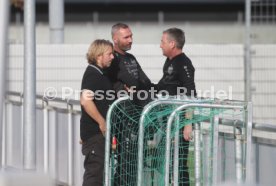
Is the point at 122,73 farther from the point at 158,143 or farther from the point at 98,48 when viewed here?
the point at 158,143

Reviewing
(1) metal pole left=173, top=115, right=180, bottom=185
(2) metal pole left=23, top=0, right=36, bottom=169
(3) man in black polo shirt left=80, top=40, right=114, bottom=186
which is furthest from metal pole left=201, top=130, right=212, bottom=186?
(2) metal pole left=23, top=0, right=36, bottom=169

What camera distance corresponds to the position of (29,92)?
7.92m

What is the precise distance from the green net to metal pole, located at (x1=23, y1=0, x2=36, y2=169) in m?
0.86

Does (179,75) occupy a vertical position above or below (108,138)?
above

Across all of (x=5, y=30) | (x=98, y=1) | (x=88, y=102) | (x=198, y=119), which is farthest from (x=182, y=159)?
(x=98, y=1)

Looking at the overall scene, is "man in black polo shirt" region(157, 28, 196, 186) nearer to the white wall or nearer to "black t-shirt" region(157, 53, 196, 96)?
"black t-shirt" region(157, 53, 196, 96)

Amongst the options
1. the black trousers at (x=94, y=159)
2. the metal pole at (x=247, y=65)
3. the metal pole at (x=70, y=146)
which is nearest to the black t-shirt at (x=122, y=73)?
the black trousers at (x=94, y=159)

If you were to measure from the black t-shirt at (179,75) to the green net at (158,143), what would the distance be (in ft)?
1.38

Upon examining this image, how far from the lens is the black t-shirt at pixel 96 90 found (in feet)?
28.9

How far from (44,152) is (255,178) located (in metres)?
4.42

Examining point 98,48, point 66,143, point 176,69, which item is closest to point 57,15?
point 66,143

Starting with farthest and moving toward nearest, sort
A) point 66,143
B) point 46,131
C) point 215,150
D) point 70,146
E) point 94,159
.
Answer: point 46,131 → point 66,143 → point 70,146 → point 94,159 → point 215,150

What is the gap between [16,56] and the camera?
52.6 ft

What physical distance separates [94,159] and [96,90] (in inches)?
26.1
